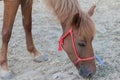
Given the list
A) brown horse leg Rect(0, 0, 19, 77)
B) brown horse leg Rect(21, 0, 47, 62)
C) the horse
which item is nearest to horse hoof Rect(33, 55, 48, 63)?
brown horse leg Rect(21, 0, 47, 62)

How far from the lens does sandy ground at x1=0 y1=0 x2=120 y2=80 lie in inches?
150

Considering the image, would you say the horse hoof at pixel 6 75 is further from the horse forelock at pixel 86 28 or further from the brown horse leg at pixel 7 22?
the horse forelock at pixel 86 28

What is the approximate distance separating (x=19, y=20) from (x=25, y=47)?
1.20 meters

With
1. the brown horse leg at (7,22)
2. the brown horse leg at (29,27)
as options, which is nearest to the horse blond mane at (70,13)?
the brown horse leg at (7,22)

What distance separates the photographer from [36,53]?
4.33 meters

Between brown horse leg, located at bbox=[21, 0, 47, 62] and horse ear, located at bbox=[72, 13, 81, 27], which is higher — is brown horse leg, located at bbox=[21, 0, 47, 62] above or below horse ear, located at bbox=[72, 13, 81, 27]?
below

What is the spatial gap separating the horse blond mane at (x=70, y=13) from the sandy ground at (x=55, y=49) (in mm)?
146

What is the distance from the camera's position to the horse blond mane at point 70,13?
3.31 metres

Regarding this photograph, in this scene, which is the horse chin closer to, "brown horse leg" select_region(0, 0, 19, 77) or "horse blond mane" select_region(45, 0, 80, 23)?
"brown horse leg" select_region(0, 0, 19, 77)

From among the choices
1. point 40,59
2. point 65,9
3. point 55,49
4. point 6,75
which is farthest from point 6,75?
point 65,9

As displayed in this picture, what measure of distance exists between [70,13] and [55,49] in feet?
4.22

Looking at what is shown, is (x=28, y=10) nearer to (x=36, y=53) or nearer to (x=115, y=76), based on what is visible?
(x=36, y=53)

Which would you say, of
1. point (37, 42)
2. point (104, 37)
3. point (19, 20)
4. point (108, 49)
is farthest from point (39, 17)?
point (108, 49)

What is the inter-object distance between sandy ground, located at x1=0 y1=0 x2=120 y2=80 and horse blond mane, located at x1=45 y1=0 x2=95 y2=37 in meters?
0.15
